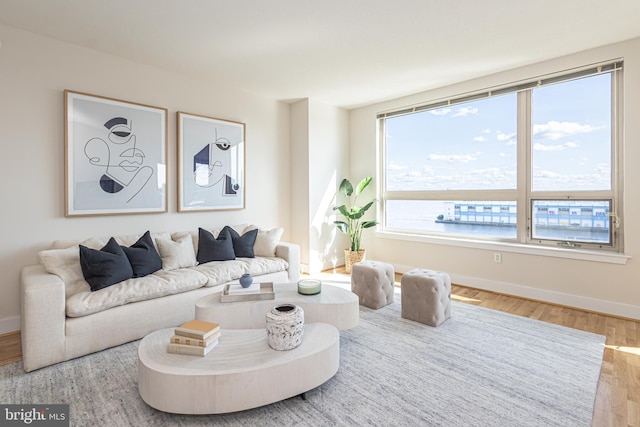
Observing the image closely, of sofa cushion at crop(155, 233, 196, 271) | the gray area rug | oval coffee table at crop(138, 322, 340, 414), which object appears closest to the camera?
oval coffee table at crop(138, 322, 340, 414)

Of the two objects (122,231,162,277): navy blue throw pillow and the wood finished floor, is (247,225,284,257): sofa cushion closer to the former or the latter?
(122,231,162,277): navy blue throw pillow

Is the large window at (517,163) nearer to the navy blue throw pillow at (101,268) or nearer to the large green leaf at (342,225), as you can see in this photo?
the large green leaf at (342,225)

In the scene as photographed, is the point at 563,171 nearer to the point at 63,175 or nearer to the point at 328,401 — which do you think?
the point at 328,401

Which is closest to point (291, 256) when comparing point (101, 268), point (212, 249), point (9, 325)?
point (212, 249)

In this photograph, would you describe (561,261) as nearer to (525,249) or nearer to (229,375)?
(525,249)

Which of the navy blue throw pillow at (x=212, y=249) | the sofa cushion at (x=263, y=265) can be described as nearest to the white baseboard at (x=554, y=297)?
the sofa cushion at (x=263, y=265)

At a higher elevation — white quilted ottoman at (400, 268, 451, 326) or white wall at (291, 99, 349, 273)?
white wall at (291, 99, 349, 273)

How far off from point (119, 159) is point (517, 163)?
439 centimetres

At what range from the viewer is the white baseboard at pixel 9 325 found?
2891 millimetres

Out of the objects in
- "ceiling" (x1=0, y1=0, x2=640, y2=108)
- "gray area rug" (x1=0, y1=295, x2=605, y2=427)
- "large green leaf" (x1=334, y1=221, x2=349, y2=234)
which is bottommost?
"gray area rug" (x1=0, y1=295, x2=605, y2=427)

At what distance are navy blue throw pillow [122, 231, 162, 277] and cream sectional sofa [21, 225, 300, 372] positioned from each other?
80mm

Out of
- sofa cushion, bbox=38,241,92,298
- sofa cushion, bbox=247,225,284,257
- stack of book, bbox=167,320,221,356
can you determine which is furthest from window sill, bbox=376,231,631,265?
sofa cushion, bbox=38,241,92,298

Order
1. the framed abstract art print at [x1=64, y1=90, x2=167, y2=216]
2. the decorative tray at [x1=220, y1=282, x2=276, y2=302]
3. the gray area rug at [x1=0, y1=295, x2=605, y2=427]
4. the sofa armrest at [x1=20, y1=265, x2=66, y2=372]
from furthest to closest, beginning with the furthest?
the framed abstract art print at [x1=64, y1=90, x2=167, y2=216] → the decorative tray at [x1=220, y1=282, x2=276, y2=302] → the sofa armrest at [x1=20, y1=265, x2=66, y2=372] → the gray area rug at [x1=0, y1=295, x2=605, y2=427]

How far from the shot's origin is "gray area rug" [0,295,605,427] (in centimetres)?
179
